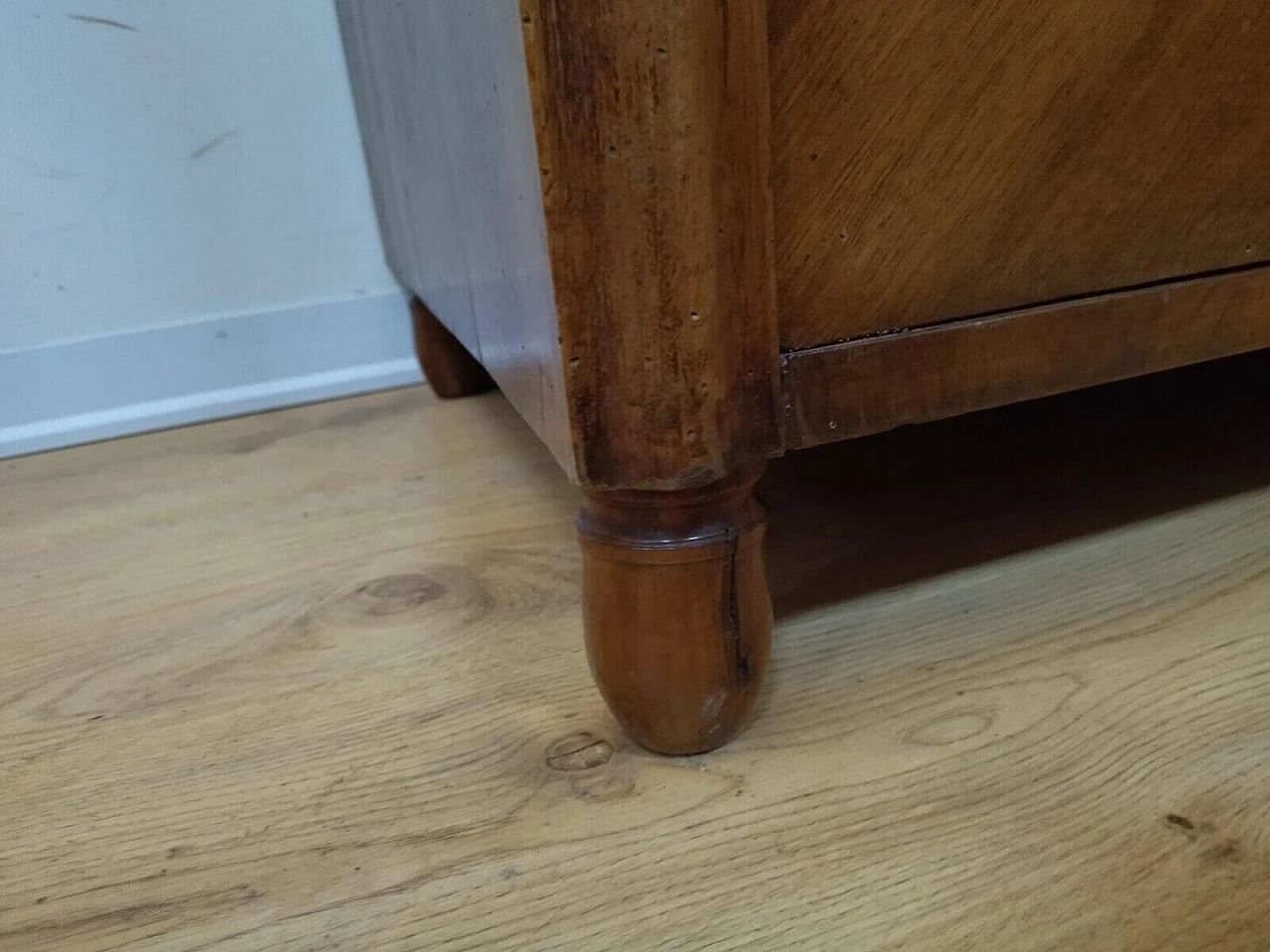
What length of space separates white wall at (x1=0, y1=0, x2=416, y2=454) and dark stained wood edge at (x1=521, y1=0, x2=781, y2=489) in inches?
29.9

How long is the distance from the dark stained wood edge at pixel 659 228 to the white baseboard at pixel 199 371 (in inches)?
29.8

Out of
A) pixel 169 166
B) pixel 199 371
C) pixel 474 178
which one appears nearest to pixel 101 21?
pixel 169 166

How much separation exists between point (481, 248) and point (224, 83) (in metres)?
0.61

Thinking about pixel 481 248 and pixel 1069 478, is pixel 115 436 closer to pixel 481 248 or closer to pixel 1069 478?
pixel 481 248

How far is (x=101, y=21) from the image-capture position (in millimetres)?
882

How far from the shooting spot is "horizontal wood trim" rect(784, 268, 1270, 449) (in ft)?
1.28

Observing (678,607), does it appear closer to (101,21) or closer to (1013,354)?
(1013,354)

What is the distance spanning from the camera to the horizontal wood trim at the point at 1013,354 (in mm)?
391

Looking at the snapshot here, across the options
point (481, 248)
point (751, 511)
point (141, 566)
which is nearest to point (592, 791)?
point (751, 511)

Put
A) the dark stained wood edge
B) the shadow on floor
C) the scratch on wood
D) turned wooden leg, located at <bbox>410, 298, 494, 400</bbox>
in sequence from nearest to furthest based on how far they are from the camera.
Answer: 1. the dark stained wood edge
2. the shadow on floor
3. the scratch on wood
4. turned wooden leg, located at <bbox>410, 298, 494, 400</bbox>

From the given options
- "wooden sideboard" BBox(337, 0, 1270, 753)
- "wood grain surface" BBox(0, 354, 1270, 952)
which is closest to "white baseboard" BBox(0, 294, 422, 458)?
"wood grain surface" BBox(0, 354, 1270, 952)

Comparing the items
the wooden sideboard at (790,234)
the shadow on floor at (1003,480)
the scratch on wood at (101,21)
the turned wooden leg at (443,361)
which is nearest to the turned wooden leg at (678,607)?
the wooden sideboard at (790,234)

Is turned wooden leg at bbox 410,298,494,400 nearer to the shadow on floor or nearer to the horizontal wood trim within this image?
the shadow on floor

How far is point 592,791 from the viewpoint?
1.42 ft
